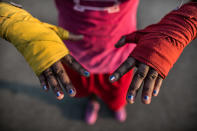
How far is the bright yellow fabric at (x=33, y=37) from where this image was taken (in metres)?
0.66

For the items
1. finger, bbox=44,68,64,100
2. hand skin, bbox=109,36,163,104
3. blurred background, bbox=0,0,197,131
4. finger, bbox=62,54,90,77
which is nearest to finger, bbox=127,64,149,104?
hand skin, bbox=109,36,163,104

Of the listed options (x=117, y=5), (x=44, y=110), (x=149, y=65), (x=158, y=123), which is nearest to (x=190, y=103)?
(x=158, y=123)

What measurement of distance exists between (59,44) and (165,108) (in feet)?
4.63

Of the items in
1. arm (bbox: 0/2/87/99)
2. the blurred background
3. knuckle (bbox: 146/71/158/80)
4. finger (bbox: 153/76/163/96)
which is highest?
arm (bbox: 0/2/87/99)

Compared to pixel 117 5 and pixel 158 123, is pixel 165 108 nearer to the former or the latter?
pixel 158 123

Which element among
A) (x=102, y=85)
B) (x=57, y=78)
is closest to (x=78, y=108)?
(x=102, y=85)

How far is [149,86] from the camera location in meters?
0.63

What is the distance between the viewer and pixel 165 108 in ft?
5.10

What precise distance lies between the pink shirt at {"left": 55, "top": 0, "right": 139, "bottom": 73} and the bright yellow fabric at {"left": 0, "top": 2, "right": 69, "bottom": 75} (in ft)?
0.57

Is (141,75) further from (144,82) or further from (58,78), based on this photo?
(58,78)

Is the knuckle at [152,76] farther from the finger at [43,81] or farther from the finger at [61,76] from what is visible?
the finger at [43,81]

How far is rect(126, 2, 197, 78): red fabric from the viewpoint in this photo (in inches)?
25.5

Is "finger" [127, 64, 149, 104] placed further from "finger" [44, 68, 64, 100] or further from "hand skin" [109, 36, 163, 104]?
"finger" [44, 68, 64, 100]

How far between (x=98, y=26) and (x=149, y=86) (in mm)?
510
